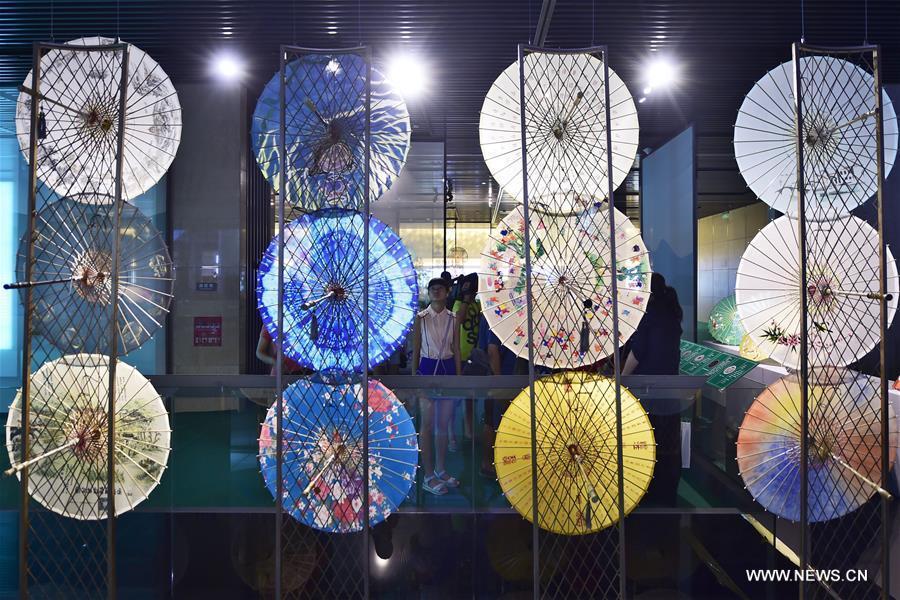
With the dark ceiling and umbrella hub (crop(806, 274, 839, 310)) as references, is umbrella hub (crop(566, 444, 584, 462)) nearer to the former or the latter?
umbrella hub (crop(806, 274, 839, 310))

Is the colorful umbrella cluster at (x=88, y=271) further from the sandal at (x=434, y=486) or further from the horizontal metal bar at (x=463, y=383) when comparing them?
the sandal at (x=434, y=486)

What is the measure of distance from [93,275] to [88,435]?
679mm

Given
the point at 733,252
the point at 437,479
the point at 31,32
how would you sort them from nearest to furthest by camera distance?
1. the point at 437,479
2. the point at 31,32
3. the point at 733,252

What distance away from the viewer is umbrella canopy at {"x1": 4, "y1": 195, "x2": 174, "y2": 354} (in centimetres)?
268

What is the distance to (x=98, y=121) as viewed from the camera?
8.77 ft

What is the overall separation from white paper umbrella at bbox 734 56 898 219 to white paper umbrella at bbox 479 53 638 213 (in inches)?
23.8

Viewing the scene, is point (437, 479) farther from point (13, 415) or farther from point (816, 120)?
point (816, 120)

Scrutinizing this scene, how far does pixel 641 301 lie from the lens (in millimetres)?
2811

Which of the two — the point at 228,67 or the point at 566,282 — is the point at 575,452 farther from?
Result: the point at 228,67

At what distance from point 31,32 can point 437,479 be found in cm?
354

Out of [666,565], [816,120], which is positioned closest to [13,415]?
[666,565]

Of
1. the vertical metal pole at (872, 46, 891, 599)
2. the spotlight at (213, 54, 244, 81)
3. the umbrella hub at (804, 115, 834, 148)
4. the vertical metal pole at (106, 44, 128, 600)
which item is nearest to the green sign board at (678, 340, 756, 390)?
the vertical metal pole at (872, 46, 891, 599)

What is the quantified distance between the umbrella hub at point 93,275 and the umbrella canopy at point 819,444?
113 inches

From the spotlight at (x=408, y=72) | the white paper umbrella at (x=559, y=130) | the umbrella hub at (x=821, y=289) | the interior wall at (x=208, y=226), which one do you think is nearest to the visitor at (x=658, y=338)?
the umbrella hub at (x=821, y=289)
